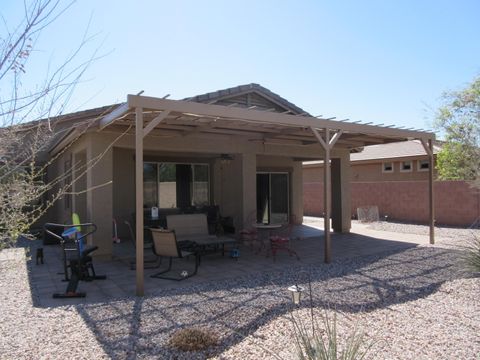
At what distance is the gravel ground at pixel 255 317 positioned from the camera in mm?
3684

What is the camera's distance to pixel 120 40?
332cm

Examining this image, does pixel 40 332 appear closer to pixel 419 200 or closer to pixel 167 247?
pixel 167 247

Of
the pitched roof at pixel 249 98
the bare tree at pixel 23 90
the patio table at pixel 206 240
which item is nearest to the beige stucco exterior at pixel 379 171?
the pitched roof at pixel 249 98

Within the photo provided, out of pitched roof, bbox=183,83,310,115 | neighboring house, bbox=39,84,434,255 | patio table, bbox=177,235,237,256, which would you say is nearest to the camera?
neighboring house, bbox=39,84,434,255

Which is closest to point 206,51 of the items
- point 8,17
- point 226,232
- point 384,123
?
point 8,17

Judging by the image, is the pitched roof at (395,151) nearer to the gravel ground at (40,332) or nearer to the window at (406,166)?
the window at (406,166)

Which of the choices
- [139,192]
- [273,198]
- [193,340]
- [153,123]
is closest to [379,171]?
[273,198]

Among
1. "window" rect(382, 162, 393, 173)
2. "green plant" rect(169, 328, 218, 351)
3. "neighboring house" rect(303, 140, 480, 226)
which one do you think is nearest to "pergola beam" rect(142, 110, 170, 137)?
"green plant" rect(169, 328, 218, 351)

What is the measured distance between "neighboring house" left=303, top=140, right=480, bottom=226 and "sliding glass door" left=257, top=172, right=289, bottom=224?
408cm

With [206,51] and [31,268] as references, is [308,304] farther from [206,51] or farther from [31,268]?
[31,268]

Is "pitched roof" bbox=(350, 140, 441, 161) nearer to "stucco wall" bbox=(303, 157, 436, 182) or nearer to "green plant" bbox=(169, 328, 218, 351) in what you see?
"stucco wall" bbox=(303, 157, 436, 182)

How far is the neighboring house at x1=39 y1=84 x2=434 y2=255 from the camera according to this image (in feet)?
24.4

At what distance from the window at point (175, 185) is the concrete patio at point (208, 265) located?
1.92 m

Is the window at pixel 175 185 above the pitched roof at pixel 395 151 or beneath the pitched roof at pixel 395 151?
beneath
